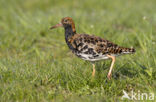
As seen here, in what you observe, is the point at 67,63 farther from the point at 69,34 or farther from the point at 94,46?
the point at 94,46

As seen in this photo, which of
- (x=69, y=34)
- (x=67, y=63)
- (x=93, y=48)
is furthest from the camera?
(x=67, y=63)

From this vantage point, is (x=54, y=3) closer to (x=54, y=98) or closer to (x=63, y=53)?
(x=63, y=53)

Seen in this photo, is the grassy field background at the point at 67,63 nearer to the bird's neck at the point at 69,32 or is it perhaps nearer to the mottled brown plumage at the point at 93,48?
the mottled brown plumage at the point at 93,48

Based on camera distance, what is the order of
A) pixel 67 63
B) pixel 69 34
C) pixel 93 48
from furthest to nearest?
pixel 67 63, pixel 69 34, pixel 93 48

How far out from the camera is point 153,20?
1041cm

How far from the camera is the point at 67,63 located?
688 centimetres

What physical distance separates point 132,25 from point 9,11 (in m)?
4.58

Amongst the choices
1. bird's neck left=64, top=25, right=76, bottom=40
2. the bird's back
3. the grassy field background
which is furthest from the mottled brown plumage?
the grassy field background

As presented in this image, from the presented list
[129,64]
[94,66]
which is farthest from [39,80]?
[129,64]

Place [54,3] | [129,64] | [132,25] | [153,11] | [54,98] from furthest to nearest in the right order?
[54,3] < [153,11] < [132,25] < [129,64] < [54,98]

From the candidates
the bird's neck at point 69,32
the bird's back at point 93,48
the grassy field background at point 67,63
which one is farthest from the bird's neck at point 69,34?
the grassy field background at point 67,63

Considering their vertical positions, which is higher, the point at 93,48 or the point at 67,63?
the point at 93,48

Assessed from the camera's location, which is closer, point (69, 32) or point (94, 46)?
point (94, 46)

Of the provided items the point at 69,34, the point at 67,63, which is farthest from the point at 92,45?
the point at 67,63
